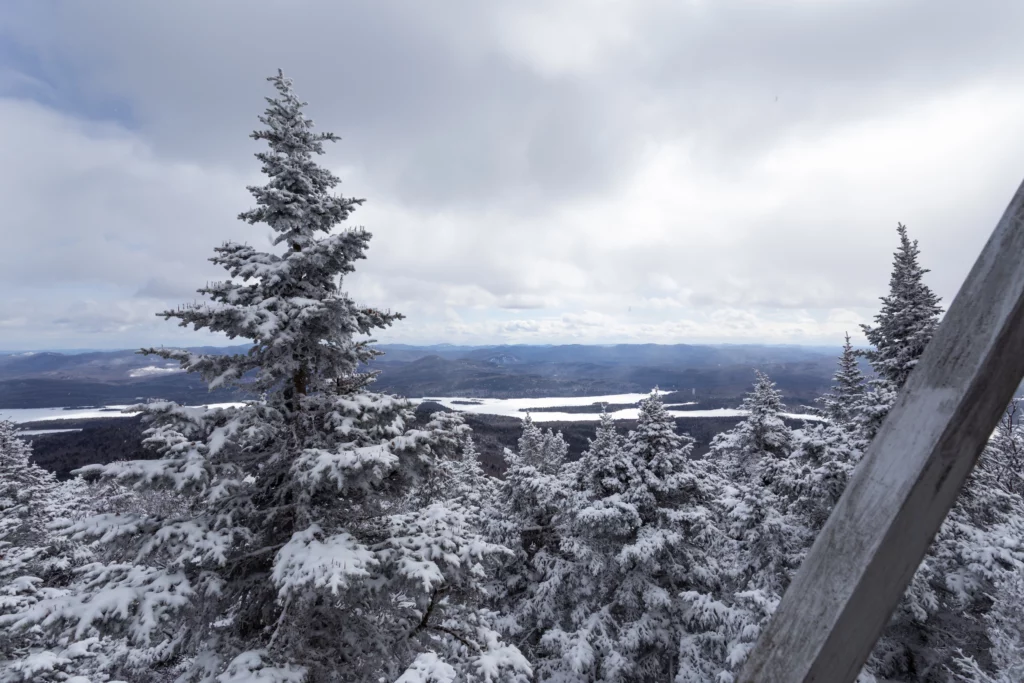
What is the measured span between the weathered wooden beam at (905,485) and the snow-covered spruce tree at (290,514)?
6.11 meters

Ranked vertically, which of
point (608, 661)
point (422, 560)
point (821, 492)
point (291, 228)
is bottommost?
point (608, 661)

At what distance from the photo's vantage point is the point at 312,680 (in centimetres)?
723

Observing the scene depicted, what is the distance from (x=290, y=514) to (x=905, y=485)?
351 inches

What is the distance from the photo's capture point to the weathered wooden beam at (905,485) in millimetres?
1000

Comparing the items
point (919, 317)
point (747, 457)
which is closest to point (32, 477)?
point (747, 457)

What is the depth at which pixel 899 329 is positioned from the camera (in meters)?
14.9

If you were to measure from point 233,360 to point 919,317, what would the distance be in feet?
61.7

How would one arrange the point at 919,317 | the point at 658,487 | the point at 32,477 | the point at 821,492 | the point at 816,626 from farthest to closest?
the point at 32,477 < the point at 658,487 < the point at 919,317 < the point at 821,492 < the point at 816,626

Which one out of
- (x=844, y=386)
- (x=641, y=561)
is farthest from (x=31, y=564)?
(x=844, y=386)

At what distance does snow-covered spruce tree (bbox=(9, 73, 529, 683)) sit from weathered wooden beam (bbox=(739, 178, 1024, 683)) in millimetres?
6114

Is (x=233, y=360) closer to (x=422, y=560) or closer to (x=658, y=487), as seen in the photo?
(x=422, y=560)

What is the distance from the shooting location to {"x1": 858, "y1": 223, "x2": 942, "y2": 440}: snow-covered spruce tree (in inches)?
547

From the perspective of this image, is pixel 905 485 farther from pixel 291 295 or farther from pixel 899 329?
pixel 899 329

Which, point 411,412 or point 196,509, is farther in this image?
point 411,412
